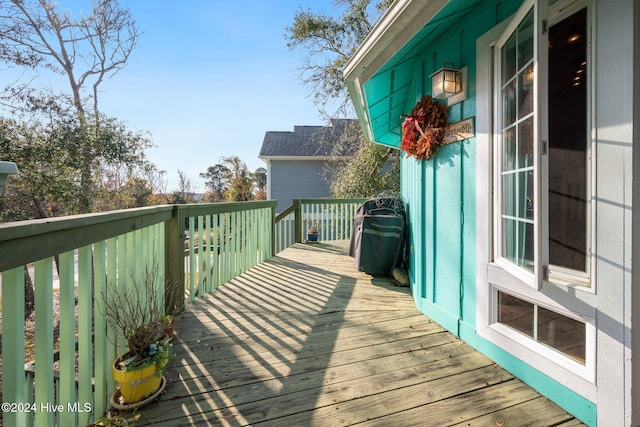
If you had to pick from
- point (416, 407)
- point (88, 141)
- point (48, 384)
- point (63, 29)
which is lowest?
point (416, 407)

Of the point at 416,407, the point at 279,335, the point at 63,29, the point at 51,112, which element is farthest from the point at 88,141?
the point at 416,407

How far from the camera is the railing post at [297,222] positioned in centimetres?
633

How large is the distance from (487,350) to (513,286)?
526 millimetres

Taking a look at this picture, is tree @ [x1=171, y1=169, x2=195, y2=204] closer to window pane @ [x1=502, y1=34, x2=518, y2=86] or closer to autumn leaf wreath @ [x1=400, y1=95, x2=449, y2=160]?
autumn leaf wreath @ [x1=400, y1=95, x2=449, y2=160]

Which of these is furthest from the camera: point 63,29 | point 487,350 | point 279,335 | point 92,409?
point 63,29

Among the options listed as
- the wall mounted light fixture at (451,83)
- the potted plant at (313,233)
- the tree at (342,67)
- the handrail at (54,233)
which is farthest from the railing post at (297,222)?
the handrail at (54,233)

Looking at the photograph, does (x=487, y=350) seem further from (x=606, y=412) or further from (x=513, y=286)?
(x=606, y=412)

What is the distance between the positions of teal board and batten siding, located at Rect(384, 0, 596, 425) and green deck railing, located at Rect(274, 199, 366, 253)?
12.3 ft

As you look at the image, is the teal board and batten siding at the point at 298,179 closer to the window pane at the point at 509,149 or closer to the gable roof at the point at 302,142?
the gable roof at the point at 302,142

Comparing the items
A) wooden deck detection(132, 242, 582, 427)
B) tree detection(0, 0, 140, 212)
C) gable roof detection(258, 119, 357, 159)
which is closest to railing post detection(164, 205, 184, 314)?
wooden deck detection(132, 242, 582, 427)

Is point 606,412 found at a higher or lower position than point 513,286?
A: lower

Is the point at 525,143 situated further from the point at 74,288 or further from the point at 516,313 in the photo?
the point at 74,288

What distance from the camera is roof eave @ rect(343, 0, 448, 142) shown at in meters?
1.67

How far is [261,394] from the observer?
1636 millimetres
